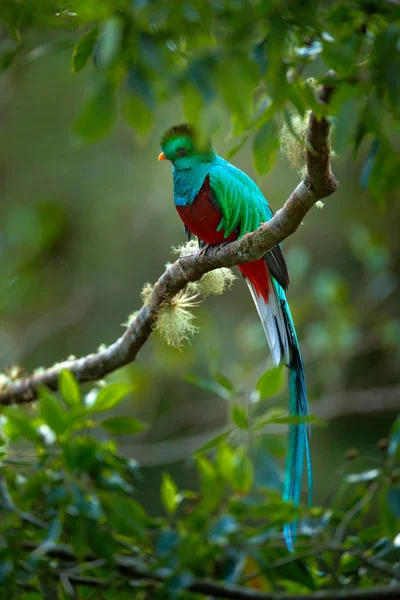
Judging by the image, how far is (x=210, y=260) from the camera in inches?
73.5

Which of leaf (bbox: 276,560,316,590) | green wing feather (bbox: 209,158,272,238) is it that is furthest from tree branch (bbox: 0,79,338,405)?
leaf (bbox: 276,560,316,590)

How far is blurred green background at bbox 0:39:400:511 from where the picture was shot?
4543 millimetres

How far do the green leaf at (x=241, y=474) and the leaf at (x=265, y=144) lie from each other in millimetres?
630

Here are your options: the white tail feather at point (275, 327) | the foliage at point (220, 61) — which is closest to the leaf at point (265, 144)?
the foliage at point (220, 61)

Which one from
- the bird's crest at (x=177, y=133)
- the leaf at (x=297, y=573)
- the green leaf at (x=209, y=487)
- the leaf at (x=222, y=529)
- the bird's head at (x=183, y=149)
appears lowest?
the leaf at (x=297, y=573)

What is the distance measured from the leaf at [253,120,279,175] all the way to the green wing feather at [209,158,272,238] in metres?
0.72

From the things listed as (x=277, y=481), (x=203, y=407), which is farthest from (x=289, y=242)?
(x=277, y=481)

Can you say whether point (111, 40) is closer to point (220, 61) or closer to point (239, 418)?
point (220, 61)

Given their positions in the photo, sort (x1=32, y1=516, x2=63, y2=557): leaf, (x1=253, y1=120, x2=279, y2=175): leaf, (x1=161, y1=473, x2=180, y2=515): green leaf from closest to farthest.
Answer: (x1=32, y1=516, x2=63, y2=557): leaf
(x1=253, y1=120, x2=279, y2=175): leaf
(x1=161, y1=473, x2=180, y2=515): green leaf

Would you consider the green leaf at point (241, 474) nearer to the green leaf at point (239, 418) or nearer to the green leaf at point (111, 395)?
the green leaf at point (239, 418)

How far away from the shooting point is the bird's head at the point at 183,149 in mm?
2293

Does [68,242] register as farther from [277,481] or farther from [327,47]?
[327,47]

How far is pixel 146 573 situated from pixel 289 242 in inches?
164

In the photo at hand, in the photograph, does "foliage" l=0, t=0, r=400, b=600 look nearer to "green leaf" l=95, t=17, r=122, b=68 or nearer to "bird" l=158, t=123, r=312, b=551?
"green leaf" l=95, t=17, r=122, b=68
